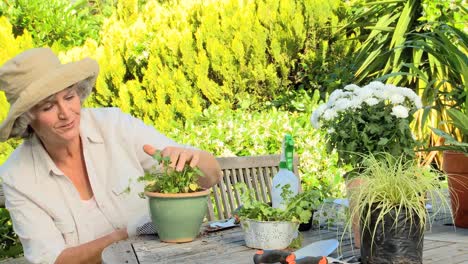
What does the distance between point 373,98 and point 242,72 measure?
4.33 m

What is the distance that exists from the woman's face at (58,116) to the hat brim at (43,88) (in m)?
0.05

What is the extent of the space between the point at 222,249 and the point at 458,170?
793 millimetres

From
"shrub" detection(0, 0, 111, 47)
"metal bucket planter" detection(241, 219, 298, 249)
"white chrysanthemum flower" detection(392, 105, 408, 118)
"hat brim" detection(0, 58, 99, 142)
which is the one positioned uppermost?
"shrub" detection(0, 0, 111, 47)

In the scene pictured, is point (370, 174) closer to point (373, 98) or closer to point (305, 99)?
point (373, 98)

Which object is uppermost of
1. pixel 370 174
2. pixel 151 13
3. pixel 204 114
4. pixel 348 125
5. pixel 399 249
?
pixel 151 13

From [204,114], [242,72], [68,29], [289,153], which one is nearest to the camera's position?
[289,153]

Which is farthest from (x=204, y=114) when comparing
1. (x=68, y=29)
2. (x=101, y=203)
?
(x=101, y=203)

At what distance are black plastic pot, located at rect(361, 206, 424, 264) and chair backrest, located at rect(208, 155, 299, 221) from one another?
1166mm

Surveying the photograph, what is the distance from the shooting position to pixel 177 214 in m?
1.97

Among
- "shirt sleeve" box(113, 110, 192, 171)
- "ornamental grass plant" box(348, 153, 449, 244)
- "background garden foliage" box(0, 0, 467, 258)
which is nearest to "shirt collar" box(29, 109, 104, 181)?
"shirt sleeve" box(113, 110, 192, 171)

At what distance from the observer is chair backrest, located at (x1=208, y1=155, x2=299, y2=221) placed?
288cm

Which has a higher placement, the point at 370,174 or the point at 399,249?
the point at 370,174

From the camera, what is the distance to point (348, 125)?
1838 mm

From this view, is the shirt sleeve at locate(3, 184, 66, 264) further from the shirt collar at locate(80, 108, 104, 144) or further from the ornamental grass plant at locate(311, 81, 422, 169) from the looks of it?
the ornamental grass plant at locate(311, 81, 422, 169)
